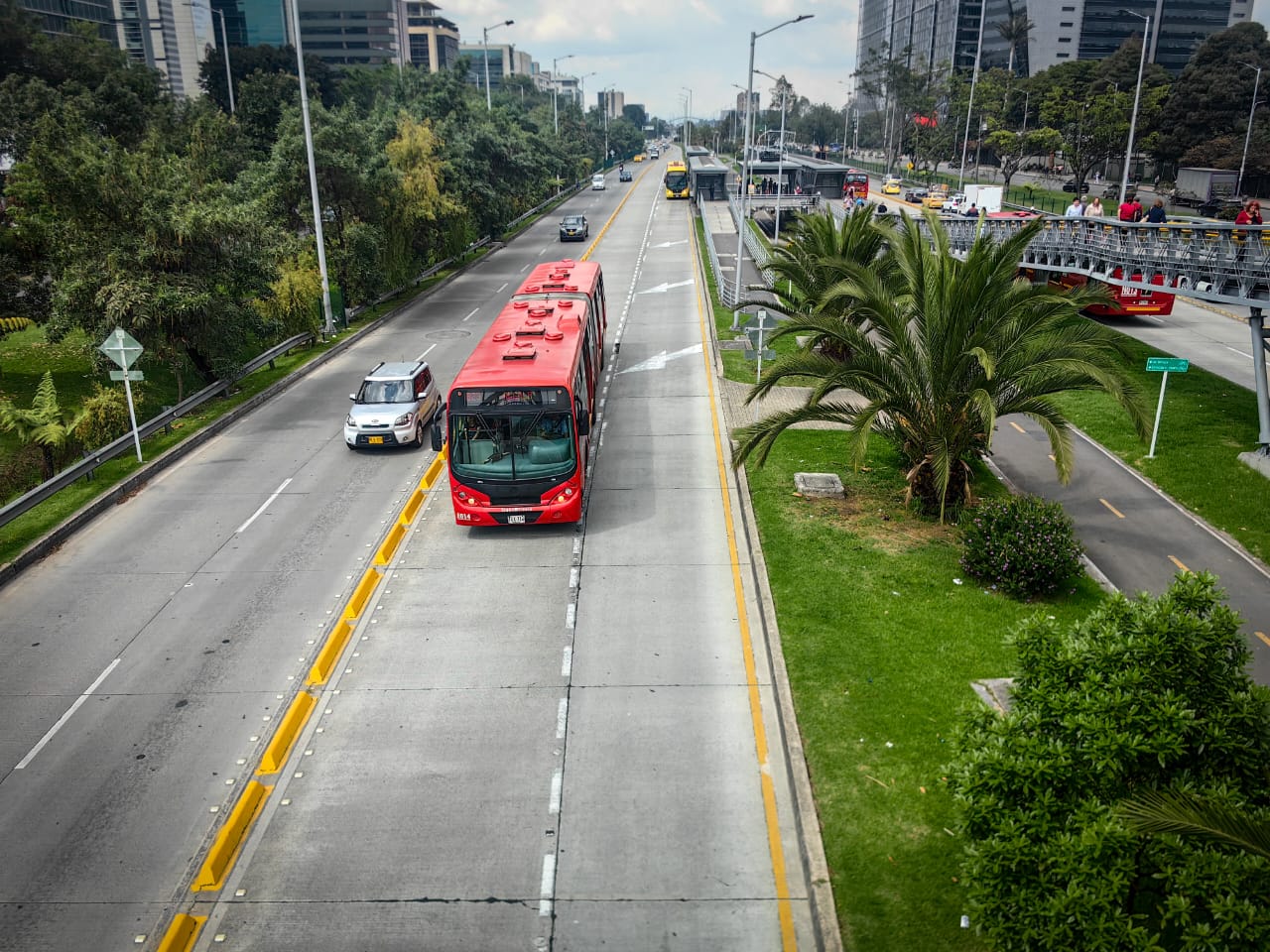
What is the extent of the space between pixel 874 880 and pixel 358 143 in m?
36.8

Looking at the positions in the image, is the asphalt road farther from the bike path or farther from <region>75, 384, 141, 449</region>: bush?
the bike path

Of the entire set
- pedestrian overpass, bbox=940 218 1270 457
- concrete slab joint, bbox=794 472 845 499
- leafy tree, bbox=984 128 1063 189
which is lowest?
concrete slab joint, bbox=794 472 845 499

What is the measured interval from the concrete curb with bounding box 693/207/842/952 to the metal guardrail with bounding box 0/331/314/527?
1470 cm

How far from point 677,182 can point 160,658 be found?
269 feet

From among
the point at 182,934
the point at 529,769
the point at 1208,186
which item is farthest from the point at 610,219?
the point at 182,934

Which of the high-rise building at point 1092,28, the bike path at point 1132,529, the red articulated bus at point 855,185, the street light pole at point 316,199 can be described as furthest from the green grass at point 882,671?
the high-rise building at point 1092,28

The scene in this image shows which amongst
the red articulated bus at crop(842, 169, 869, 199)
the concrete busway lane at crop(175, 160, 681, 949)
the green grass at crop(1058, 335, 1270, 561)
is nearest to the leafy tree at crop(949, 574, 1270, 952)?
the concrete busway lane at crop(175, 160, 681, 949)

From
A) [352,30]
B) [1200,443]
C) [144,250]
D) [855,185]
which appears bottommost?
[1200,443]

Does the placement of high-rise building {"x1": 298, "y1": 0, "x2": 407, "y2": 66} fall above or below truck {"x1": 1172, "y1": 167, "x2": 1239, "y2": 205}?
above

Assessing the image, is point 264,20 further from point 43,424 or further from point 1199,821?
point 1199,821

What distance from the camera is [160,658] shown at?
14422 mm

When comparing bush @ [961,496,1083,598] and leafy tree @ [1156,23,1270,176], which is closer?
bush @ [961,496,1083,598]

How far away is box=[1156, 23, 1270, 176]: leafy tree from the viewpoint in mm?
75312

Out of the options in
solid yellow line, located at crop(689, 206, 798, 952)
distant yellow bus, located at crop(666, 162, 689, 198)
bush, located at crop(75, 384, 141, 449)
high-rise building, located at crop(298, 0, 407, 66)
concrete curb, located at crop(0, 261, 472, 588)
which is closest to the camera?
solid yellow line, located at crop(689, 206, 798, 952)
